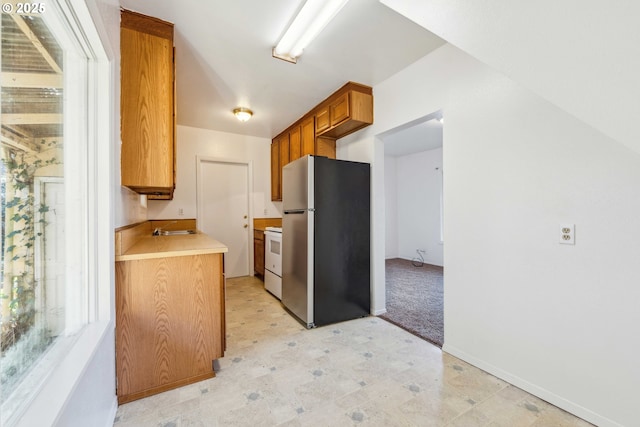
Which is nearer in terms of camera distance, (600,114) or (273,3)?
(600,114)

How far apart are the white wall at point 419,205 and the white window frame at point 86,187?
518cm

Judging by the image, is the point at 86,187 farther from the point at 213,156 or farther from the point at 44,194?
the point at 213,156

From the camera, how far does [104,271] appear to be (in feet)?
4.12

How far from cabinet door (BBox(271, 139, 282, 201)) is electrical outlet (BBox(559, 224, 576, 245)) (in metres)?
3.45

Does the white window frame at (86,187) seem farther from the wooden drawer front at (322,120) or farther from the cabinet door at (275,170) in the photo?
the cabinet door at (275,170)

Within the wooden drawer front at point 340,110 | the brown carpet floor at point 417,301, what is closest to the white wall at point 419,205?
the brown carpet floor at point 417,301

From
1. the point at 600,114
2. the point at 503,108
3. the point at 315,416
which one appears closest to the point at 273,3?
the point at 503,108

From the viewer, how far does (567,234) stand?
4.58ft

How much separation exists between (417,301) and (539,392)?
1622 mm

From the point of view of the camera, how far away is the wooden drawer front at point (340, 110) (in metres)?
2.60

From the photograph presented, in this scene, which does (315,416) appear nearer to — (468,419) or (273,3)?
(468,419)

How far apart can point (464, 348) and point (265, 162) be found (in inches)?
149

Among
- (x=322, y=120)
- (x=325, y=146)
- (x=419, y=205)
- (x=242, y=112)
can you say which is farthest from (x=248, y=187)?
(x=419, y=205)

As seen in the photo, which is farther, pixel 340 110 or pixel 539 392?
pixel 340 110
